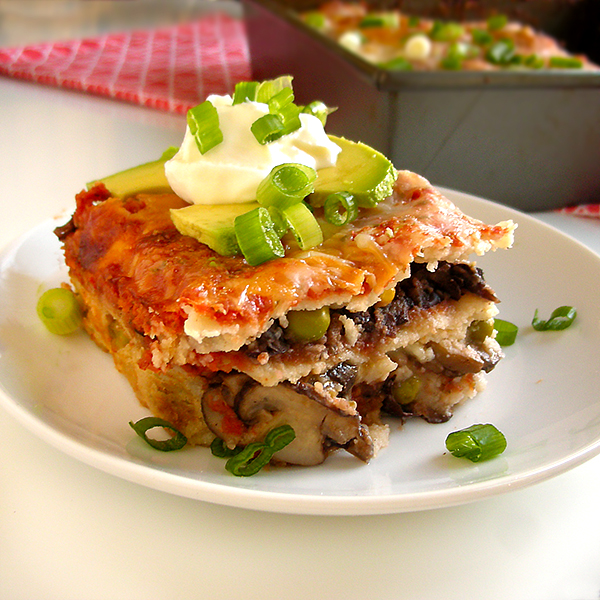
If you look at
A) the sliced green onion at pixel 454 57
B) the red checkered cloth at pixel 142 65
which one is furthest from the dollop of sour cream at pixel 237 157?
the red checkered cloth at pixel 142 65

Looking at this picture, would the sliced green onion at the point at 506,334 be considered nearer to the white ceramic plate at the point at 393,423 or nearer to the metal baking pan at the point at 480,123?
the white ceramic plate at the point at 393,423

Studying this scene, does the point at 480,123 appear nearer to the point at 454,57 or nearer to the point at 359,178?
the point at 454,57

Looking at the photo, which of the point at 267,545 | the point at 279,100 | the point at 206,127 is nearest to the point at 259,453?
the point at 267,545

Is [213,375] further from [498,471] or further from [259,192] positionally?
[498,471]

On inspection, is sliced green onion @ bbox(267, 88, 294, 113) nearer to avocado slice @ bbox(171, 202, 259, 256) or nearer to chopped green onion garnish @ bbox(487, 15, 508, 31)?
avocado slice @ bbox(171, 202, 259, 256)

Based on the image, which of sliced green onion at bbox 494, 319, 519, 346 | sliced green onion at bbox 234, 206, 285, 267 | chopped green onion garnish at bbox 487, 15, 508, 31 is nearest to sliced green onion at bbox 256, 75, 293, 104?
sliced green onion at bbox 234, 206, 285, 267

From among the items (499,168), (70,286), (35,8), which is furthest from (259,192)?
(35,8)
